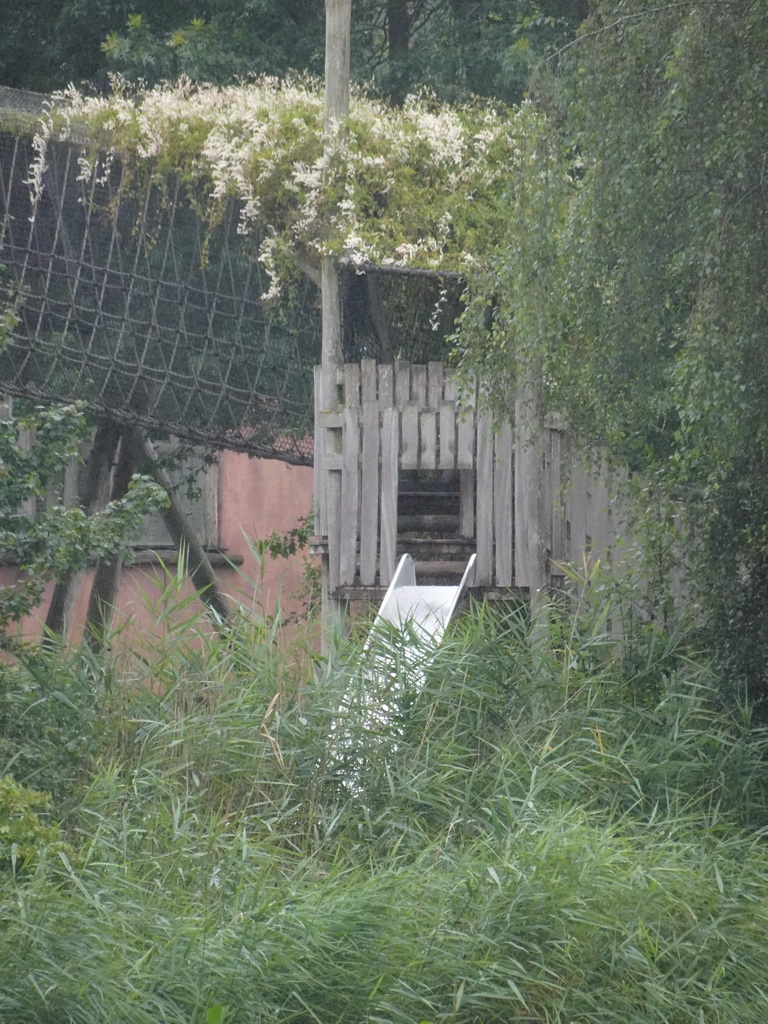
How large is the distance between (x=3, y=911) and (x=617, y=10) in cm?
466

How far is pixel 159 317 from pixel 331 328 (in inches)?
85.4

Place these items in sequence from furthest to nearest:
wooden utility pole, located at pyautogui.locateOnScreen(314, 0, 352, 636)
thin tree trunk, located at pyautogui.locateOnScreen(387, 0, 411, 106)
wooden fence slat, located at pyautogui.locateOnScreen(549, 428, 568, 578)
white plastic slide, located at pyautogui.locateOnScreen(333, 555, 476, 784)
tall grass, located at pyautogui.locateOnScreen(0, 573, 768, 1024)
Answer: thin tree trunk, located at pyautogui.locateOnScreen(387, 0, 411, 106) → wooden utility pole, located at pyautogui.locateOnScreen(314, 0, 352, 636) → wooden fence slat, located at pyautogui.locateOnScreen(549, 428, 568, 578) → white plastic slide, located at pyautogui.locateOnScreen(333, 555, 476, 784) → tall grass, located at pyautogui.locateOnScreen(0, 573, 768, 1024)

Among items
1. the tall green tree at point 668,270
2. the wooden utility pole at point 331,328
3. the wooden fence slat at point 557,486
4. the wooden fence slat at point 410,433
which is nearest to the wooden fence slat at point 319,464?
the wooden utility pole at point 331,328

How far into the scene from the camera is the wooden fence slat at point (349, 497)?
32.8 feet

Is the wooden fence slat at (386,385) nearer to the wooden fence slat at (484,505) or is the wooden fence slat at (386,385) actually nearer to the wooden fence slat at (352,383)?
the wooden fence slat at (352,383)

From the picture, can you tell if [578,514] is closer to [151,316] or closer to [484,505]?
[484,505]

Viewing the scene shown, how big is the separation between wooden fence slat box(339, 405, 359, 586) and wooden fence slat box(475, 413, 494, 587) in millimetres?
872

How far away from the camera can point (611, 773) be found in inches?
274

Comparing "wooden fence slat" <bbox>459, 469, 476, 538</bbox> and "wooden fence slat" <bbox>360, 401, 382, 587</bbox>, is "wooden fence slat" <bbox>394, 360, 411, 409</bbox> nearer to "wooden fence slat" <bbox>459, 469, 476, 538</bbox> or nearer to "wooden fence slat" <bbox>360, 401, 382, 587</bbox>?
"wooden fence slat" <bbox>360, 401, 382, 587</bbox>

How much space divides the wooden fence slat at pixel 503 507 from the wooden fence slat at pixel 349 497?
98 centimetres

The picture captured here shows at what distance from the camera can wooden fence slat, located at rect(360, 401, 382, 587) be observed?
32.8 ft

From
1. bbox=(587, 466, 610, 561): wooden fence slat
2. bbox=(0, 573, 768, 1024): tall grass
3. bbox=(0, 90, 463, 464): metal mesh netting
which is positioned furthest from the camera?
bbox=(0, 90, 463, 464): metal mesh netting

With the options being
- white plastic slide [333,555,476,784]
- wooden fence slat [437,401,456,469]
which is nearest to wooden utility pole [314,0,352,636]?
wooden fence slat [437,401,456,469]

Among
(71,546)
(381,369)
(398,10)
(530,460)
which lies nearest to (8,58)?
(398,10)
